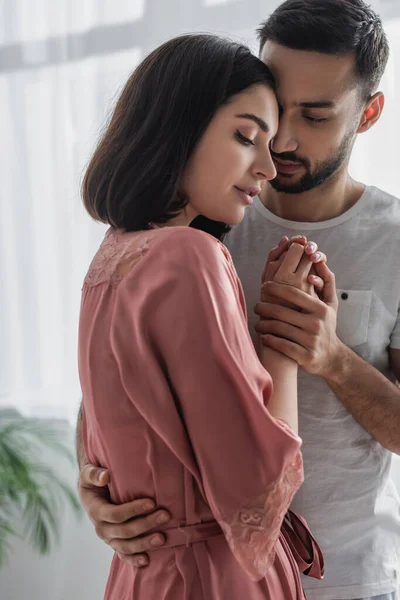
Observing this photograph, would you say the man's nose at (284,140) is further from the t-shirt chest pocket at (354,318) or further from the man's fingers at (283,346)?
the man's fingers at (283,346)

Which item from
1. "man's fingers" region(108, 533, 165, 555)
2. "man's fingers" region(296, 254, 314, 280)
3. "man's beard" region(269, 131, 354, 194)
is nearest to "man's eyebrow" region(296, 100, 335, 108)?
"man's beard" region(269, 131, 354, 194)

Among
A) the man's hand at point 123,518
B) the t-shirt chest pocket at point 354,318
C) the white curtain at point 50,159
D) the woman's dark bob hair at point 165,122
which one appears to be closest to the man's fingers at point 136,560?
the man's hand at point 123,518

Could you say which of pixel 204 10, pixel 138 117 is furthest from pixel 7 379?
pixel 138 117

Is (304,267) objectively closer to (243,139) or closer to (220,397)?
(243,139)

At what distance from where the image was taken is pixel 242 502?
3.28 feet

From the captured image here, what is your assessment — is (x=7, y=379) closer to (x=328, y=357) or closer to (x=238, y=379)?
(x=328, y=357)

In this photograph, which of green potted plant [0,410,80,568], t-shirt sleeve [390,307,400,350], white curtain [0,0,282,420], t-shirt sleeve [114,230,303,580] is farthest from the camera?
green potted plant [0,410,80,568]

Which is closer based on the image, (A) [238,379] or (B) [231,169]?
(A) [238,379]

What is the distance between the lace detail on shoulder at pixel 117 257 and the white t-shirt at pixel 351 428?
1.52ft

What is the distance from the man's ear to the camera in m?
1.66

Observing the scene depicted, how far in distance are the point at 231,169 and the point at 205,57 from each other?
167mm

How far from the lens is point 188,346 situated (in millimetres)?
979

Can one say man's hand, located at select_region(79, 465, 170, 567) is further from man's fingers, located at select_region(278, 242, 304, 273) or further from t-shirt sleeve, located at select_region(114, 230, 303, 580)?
man's fingers, located at select_region(278, 242, 304, 273)

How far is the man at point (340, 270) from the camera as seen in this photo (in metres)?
1.44
